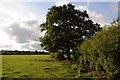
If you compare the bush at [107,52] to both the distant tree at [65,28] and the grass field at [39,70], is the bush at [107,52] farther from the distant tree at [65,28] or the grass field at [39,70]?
the distant tree at [65,28]

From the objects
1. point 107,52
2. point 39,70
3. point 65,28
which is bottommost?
point 39,70

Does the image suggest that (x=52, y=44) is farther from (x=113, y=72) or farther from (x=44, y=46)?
(x=113, y=72)

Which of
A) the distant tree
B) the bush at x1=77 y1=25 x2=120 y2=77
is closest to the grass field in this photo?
the bush at x1=77 y1=25 x2=120 y2=77

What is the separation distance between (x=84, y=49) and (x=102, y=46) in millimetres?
3364

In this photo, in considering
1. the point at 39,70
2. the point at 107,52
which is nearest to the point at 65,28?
the point at 39,70

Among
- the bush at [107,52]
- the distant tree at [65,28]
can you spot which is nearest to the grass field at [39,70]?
the bush at [107,52]

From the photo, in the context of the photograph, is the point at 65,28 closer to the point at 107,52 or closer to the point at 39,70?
the point at 39,70

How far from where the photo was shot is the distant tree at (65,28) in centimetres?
3800

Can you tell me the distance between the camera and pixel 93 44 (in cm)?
1408

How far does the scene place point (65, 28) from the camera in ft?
133

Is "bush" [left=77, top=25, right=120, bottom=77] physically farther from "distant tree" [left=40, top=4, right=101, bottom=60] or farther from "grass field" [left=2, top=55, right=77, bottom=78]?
"distant tree" [left=40, top=4, right=101, bottom=60]

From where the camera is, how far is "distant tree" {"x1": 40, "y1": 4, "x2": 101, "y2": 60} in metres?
38.0

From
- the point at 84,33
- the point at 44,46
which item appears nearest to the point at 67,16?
the point at 84,33

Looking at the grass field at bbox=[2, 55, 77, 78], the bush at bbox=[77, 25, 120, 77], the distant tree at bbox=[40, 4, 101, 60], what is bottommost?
the grass field at bbox=[2, 55, 77, 78]
